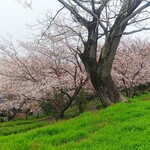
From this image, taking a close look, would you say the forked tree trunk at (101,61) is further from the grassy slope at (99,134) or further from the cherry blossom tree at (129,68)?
the cherry blossom tree at (129,68)

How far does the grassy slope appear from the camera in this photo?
6539 mm

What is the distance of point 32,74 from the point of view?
2109 cm

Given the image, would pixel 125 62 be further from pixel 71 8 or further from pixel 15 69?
pixel 71 8

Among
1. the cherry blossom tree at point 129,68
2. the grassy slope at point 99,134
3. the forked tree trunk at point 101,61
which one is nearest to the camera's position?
the grassy slope at point 99,134

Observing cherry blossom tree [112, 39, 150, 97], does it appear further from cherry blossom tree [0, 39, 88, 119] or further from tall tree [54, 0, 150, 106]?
tall tree [54, 0, 150, 106]

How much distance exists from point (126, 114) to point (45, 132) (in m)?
2.45

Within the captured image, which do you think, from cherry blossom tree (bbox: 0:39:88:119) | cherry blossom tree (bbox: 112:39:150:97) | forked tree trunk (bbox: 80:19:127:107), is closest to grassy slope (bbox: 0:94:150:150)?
forked tree trunk (bbox: 80:19:127:107)

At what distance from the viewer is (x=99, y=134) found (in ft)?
24.3

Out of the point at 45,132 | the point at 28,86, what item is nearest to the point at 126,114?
the point at 45,132

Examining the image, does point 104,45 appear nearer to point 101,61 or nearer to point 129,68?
point 101,61

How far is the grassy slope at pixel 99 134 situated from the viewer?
21.5ft

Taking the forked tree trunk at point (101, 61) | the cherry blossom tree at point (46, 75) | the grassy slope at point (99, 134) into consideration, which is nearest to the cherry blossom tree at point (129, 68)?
the cherry blossom tree at point (46, 75)

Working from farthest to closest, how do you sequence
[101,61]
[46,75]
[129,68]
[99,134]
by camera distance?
1. [129,68]
2. [46,75]
3. [101,61]
4. [99,134]

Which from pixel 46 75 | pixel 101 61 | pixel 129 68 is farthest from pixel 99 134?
pixel 129 68
